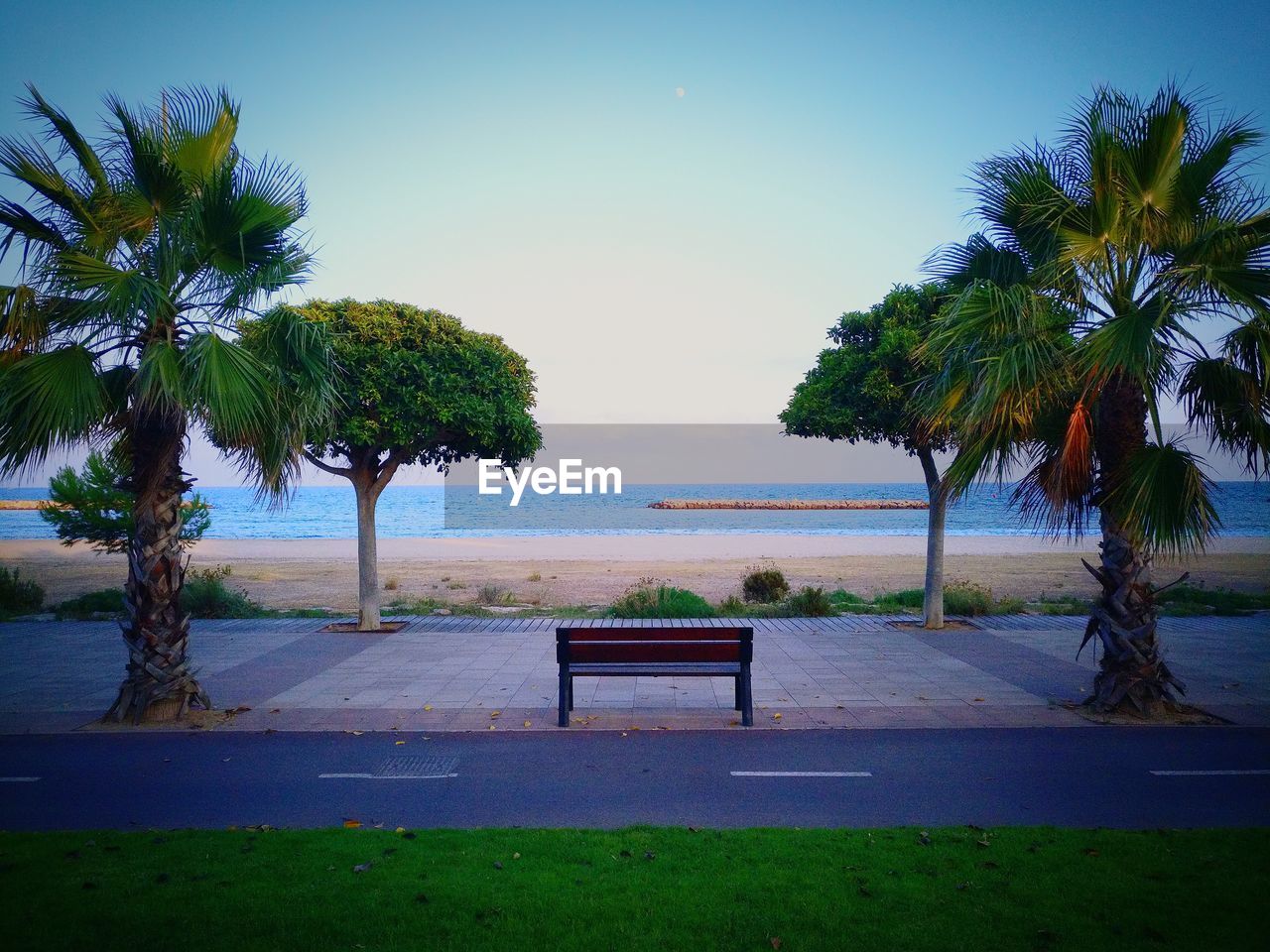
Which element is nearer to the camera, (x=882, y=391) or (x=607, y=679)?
(x=607, y=679)

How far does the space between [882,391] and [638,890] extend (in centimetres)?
1066

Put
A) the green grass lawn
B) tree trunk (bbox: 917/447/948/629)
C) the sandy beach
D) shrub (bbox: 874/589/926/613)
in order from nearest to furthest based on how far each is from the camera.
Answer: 1. the green grass lawn
2. tree trunk (bbox: 917/447/948/629)
3. shrub (bbox: 874/589/926/613)
4. the sandy beach

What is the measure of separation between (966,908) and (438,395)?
11.1 m

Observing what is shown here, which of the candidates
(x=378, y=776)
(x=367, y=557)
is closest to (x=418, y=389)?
(x=367, y=557)

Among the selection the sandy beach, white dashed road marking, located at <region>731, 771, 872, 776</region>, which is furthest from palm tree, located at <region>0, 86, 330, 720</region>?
the sandy beach

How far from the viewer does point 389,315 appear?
46.8 feet

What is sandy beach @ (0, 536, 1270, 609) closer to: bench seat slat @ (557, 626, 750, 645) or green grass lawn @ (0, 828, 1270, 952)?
bench seat slat @ (557, 626, 750, 645)

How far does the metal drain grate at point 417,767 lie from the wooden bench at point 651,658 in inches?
57.7

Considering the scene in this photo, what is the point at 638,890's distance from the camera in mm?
4660

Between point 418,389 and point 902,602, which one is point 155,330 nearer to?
Result: point 418,389

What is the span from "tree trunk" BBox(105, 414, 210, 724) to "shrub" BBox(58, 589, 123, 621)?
27.1 feet

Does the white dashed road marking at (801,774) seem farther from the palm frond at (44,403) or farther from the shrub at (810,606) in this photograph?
the shrub at (810,606)

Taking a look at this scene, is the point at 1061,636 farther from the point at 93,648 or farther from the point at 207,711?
the point at 93,648

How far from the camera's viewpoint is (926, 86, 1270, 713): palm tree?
316 inches
